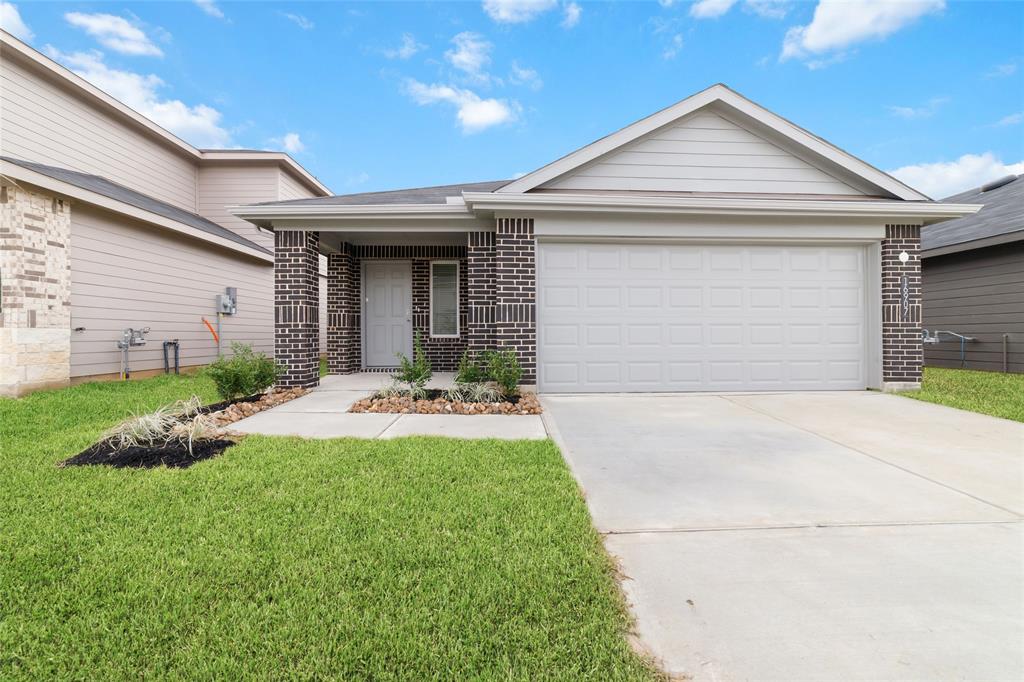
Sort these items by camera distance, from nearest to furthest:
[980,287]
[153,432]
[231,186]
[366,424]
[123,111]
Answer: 1. [153,432]
2. [366,424]
3. [980,287]
4. [123,111]
5. [231,186]

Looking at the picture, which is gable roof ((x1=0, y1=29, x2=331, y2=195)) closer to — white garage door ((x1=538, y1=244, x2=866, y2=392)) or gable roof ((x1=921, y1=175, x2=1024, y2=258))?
white garage door ((x1=538, y1=244, x2=866, y2=392))

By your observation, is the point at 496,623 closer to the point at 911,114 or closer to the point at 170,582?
the point at 170,582

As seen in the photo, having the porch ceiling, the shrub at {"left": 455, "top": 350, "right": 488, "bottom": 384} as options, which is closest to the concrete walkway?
the shrub at {"left": 455, "top": 350, "right": 488, "bottom": 384}

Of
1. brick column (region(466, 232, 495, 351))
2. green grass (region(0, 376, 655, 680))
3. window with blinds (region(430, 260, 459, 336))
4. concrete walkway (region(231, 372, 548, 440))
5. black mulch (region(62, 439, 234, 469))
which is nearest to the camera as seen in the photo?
green grass (region(0, 376, 655, 680))

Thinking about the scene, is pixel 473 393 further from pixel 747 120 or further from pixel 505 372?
pixel 747 120

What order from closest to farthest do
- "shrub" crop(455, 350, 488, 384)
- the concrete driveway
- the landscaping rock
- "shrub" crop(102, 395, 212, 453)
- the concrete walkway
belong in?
the concrete driveway
"shrub" crop(102, 395, 212, 453)
the concrete walkway
the landscaping rock
"shrub" crop(455, 350, 488, 384)

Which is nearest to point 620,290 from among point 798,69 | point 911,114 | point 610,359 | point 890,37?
point 610,359

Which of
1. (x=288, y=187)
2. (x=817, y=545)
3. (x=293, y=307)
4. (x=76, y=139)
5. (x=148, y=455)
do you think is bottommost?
(x=817, y=545)

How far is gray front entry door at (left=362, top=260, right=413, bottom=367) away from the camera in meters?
10.1

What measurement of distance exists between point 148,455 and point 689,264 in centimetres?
720

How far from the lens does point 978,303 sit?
10172 mm

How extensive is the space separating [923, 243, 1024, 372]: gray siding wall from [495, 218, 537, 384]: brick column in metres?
10.3

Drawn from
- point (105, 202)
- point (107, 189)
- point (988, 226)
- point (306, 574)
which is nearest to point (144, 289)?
point (105, 202)

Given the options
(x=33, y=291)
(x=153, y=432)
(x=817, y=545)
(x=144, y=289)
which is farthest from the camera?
(x=144, y=289)
